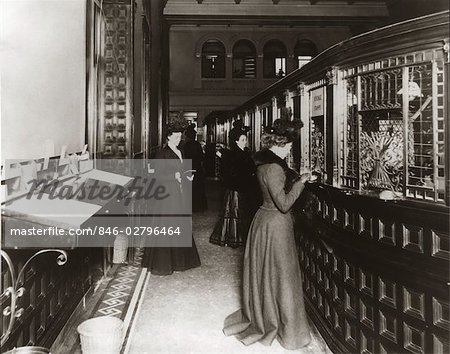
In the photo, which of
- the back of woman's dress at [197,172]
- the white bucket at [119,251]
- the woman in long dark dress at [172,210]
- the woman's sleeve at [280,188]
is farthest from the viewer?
the back of woman's dress at [197,172]

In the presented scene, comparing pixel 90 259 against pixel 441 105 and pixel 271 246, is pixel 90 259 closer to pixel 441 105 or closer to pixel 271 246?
pixel 271 246

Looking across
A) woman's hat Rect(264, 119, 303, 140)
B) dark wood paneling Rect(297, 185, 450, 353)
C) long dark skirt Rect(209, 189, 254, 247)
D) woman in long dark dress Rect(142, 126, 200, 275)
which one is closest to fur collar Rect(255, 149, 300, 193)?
woman's hat Rect(264, 119, 303, 140)

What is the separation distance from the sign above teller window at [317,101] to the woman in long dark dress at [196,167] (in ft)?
16.5

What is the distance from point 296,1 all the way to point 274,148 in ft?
43.5

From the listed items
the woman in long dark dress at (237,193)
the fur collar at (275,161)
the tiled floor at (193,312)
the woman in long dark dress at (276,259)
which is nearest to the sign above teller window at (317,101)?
the woman in long dark dress at (276,259)

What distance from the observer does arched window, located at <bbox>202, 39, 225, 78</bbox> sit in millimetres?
19750

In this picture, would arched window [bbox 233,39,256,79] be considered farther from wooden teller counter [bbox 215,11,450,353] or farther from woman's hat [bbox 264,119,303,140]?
woman's hat [bbox 264,119,303,140]

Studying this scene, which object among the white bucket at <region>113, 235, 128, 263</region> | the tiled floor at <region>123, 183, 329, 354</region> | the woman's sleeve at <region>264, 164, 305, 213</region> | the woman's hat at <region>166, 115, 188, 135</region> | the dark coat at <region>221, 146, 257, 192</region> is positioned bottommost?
the tiled floor at <region>123, 183, 329, 354</region>

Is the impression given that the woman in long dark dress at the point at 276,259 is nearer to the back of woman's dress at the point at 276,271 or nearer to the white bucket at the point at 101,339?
the back of woman's dress at the point at 276,271

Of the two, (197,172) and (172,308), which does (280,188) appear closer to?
(172,308)

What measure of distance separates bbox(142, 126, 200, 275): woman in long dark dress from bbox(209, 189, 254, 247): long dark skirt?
1137 mm

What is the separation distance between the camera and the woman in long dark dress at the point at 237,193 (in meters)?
5.96

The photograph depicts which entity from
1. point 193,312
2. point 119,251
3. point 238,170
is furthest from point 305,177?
point 119,251

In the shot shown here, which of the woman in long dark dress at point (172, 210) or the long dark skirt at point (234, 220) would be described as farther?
the long dark skirt at point (234, 220)
